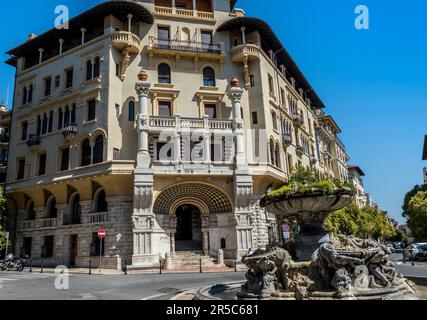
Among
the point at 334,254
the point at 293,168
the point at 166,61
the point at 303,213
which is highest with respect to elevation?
the point at 166,61

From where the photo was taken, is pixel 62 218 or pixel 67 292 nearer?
pixel 67 292

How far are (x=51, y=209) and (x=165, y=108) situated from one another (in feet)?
40.9

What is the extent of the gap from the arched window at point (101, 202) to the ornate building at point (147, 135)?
0.07 metres

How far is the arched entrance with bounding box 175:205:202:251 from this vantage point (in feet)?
83.5

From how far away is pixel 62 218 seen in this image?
25516mm

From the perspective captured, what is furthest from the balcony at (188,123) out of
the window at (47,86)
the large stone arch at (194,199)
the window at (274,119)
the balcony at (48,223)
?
the window at (47,86)

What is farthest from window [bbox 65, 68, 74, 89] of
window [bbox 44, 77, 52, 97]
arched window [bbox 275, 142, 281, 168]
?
arched window [bbox 275, 142, 281, 168]

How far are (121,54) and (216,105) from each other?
335 inches

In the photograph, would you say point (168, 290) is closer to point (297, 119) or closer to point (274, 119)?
point (274, 119)

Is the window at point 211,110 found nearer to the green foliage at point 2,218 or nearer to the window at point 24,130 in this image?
the window at point 24,130

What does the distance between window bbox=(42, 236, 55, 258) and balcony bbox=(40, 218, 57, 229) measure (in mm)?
889

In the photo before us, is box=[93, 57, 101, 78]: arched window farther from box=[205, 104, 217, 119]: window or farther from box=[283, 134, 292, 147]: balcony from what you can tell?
box=[283, 134, 292, 147]: balcony

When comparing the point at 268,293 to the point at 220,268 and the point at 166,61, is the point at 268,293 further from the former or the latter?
the point at 166,61
